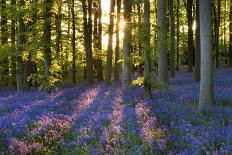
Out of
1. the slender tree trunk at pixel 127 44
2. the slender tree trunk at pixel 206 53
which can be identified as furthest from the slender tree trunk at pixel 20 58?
the slender tree trunk at pixel 206 53

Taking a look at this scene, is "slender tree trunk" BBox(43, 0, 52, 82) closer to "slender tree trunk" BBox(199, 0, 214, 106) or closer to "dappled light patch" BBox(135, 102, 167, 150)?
"slender tree trunk" BBox(199, 0, 214, 106)

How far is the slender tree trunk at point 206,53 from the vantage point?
45.8ft

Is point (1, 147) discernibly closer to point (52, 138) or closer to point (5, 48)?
point (52, 138)

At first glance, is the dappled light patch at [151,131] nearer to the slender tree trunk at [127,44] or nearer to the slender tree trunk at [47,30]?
the slender tree trunk at [127,44]

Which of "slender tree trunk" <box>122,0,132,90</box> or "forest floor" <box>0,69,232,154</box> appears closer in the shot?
"forest floor" <box>0,69,232,154</box>

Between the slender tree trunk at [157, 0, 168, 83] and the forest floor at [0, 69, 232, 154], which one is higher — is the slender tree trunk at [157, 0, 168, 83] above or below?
above

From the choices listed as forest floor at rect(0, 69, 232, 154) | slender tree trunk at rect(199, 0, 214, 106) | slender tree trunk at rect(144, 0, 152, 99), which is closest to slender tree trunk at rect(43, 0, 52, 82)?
slender tree trunk at rect(144, 0, 152, 99)

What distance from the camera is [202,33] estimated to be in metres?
14.1

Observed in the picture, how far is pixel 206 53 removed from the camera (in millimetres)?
14094

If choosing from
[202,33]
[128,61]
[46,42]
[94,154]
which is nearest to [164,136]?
[94,154]

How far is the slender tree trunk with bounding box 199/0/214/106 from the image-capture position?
14.0 m

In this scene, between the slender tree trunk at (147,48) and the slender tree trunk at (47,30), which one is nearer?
the slender tree trunk at (147,48)

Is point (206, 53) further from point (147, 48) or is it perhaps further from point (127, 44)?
point (127, 44)

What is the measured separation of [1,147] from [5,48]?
56.5 ft
